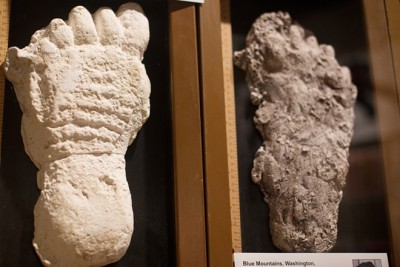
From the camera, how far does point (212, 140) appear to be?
5.09 feet

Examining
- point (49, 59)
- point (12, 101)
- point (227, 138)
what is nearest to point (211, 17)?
point (227, 138)

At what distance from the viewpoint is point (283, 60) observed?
5.76 ft

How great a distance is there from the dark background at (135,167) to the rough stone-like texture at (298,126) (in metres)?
0.27

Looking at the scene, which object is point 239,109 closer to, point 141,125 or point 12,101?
point 141,125

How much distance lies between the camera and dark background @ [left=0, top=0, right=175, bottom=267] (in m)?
1.38

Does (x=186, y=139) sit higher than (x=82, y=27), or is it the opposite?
(x=82, y=27)

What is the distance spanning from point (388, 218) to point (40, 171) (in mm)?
1015

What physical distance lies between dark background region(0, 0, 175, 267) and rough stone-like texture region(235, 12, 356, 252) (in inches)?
10.7

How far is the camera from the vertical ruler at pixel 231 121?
1596mm

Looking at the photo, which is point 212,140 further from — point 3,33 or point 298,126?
point 3,33

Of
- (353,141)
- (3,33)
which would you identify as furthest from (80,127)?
(353,141)

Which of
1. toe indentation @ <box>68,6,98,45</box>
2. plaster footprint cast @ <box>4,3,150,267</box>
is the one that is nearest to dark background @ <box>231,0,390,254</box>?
plaster footprint cast @ <box>4,3,150,267</box>

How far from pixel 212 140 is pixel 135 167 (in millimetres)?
215

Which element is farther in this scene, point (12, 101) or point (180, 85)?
point (180, 85)
